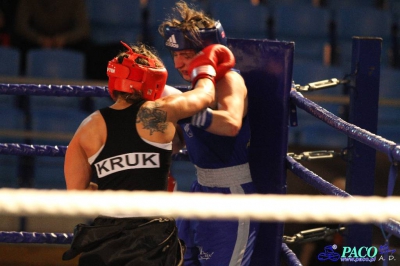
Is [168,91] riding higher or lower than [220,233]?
higher

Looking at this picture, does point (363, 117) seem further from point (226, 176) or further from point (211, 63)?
point (211, 63)

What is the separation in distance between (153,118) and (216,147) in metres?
0.44

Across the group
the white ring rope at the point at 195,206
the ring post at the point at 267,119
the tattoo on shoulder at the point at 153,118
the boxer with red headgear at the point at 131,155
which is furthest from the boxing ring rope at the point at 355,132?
the tattoo on shoulder at the point at 153,118

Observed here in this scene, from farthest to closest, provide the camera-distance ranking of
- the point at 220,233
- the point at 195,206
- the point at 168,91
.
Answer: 1. the point at 168,91
2. the point at 220,233
3. the point at 195,206

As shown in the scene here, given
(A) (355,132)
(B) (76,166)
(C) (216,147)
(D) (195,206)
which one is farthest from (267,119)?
(D) (195,206)

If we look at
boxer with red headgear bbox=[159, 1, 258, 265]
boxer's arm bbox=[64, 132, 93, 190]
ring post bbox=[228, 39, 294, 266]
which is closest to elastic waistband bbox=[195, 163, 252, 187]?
boxer with red headgear bbox=[159, 1, 258, 265]

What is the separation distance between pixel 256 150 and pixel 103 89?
2.26 feet

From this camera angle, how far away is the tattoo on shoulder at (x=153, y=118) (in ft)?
7.02

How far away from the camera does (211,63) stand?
2.27m

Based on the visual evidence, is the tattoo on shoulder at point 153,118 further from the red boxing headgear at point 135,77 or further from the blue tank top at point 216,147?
the blue tank top at point 216,147

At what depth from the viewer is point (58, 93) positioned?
→ 111 inches

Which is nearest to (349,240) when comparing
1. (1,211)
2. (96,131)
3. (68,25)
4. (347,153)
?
(347,153)

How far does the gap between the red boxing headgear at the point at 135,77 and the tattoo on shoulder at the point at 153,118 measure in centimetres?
10

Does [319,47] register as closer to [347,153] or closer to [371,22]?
[371,22]
